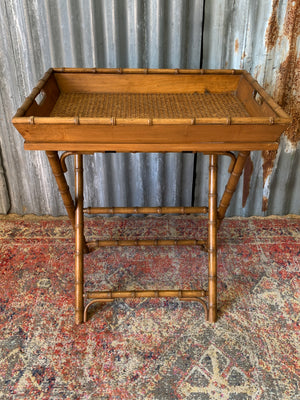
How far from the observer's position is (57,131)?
140 cm

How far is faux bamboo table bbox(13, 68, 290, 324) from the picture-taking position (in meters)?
1.39

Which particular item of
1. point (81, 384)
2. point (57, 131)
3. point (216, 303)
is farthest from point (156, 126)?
point (81, 384)

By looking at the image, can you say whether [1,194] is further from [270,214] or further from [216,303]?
[270,214]

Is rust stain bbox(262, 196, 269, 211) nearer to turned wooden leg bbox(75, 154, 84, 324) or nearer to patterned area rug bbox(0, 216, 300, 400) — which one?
patterned area rug bbox(0, 216, 300, 400)

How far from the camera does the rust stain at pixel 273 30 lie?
6.99ft

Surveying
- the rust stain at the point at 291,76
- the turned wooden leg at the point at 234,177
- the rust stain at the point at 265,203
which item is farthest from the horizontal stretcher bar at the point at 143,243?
the rust stain at the point at 291,76

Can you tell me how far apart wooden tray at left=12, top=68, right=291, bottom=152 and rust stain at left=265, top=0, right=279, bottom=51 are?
19.5 inches

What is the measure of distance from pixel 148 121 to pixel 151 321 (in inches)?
41.4

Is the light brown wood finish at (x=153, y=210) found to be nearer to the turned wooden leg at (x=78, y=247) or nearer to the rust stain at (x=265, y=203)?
the turned wooden leg at (x=78, y=247)

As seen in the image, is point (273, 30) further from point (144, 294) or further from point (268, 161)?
point (144, 294)

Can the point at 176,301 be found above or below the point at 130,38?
below

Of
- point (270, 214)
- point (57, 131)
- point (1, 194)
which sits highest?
point (57, 131)

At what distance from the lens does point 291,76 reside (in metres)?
2.30

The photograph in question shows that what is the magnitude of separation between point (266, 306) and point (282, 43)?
1500 mm
